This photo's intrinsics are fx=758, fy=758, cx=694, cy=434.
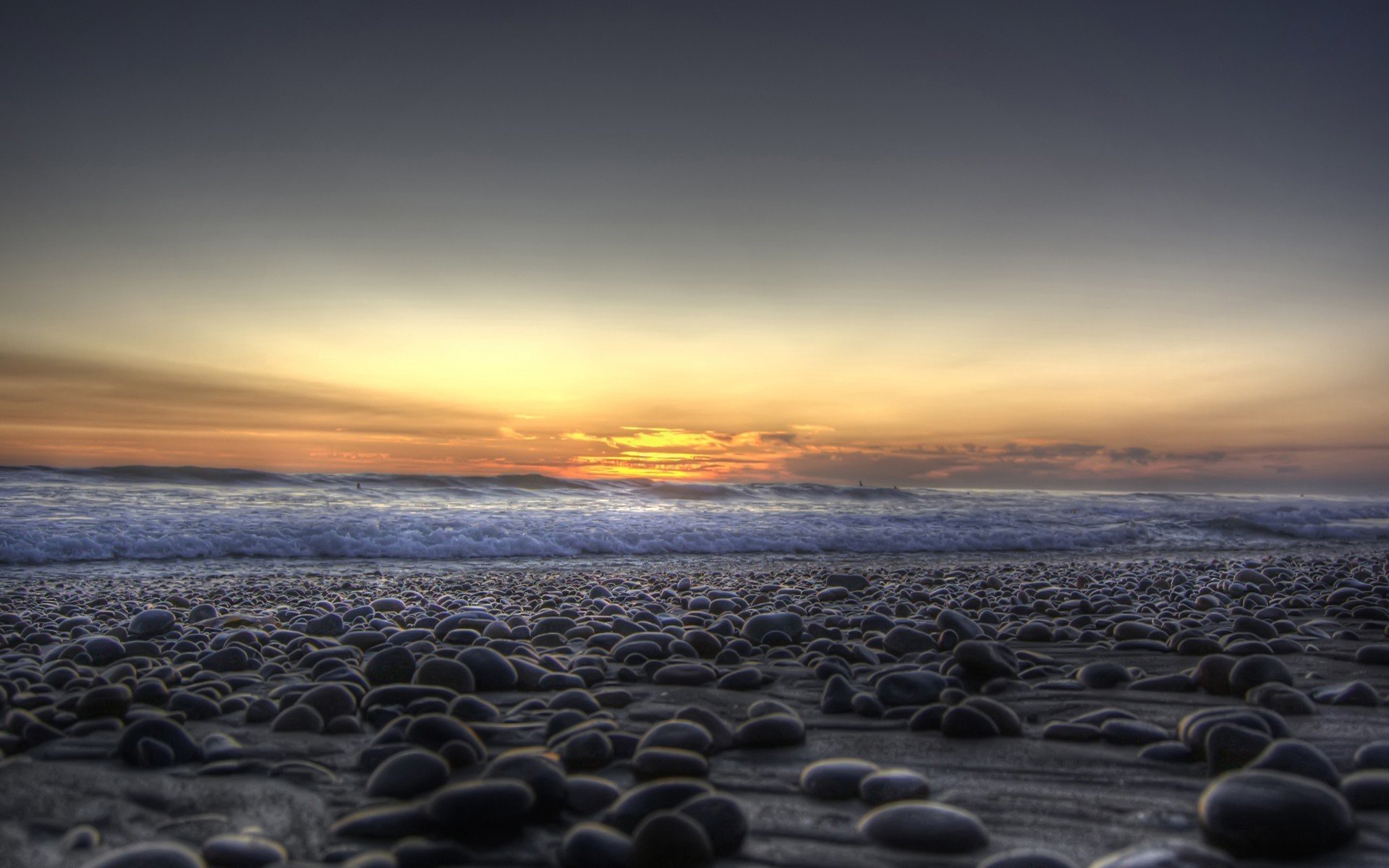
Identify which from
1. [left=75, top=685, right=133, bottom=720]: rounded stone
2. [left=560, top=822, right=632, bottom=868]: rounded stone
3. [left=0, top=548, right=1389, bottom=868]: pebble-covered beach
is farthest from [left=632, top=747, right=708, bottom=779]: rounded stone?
[left=75, top=685, right=133, bottom=720]: rounded stone

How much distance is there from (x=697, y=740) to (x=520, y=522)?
38.0 feet

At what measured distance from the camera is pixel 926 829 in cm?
177

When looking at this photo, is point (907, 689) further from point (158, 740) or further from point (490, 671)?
point (158, 740)

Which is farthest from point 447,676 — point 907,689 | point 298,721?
point 907,689

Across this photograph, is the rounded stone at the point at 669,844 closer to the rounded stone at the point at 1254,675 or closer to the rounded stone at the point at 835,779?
the rounded stone at the point at 835,779

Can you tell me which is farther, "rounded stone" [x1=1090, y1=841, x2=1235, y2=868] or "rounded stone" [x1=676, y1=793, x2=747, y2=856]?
"rounded stone" [x1=676, y1=793, x2=747, y2=856]

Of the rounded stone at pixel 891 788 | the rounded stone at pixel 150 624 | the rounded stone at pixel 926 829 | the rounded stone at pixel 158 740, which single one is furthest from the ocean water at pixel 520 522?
the rounded stone at pixel 926 829

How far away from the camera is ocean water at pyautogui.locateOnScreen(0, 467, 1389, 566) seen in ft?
35.9

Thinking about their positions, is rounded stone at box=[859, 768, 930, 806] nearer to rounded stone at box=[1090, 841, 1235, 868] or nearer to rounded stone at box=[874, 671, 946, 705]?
rounded stone at box=[1090, 841, 1235, 868]

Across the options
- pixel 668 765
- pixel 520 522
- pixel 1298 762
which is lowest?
pixel 520 522

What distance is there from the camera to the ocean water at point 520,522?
10930mm

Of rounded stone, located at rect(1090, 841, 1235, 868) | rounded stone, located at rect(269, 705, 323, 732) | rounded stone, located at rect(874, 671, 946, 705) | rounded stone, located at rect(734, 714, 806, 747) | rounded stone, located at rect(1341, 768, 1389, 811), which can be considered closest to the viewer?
rounded stone, located at rect(1090, 841, 1235, 868)

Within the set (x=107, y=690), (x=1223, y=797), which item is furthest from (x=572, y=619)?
(x=1223, y=797)

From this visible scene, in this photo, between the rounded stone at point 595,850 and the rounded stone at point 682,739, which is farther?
the rounded stone at point 682,739
